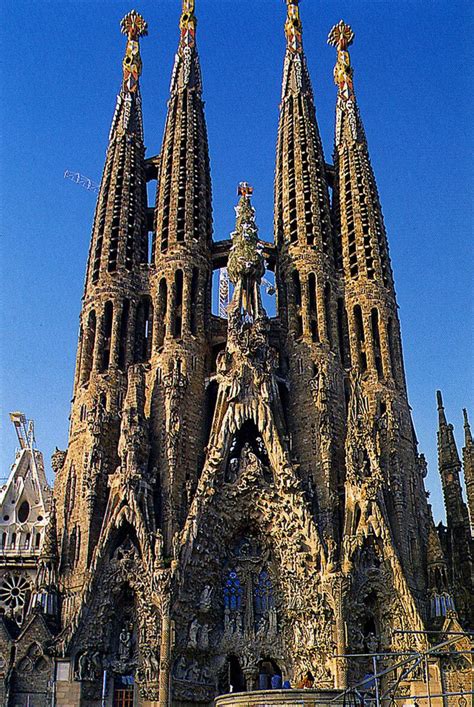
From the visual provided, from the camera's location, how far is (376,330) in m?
37.7

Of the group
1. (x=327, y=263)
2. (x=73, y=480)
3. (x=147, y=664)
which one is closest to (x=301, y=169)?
(x=327, y=263)

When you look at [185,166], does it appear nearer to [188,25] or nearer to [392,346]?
[188,25]

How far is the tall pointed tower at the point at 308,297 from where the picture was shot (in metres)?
33.8

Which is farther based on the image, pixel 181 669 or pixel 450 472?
pixel 450 472

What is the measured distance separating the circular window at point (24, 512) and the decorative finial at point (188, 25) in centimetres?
2710

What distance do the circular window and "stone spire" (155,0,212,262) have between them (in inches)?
690

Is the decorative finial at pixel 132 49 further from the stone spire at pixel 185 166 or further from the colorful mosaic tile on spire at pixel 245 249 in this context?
the colorful mosaic tile on spire at pixel 245 249

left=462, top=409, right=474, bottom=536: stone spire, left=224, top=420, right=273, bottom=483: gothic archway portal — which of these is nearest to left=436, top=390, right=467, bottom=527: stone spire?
left=462, top=409, right=474, bottom=536: stone spire

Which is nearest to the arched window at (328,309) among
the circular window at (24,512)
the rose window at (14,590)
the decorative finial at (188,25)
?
the decorative finial at (188,25)

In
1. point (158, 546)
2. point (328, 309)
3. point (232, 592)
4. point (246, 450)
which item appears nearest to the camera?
point (158, 546)

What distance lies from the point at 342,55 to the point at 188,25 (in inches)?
348

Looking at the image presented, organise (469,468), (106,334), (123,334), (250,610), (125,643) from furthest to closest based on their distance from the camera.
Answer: (469,468), (123,334), (106,334), (250,610), (125,643)

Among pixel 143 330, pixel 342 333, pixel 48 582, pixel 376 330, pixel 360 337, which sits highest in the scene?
pixel 143 330

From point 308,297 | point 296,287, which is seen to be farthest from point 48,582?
point 296,287
